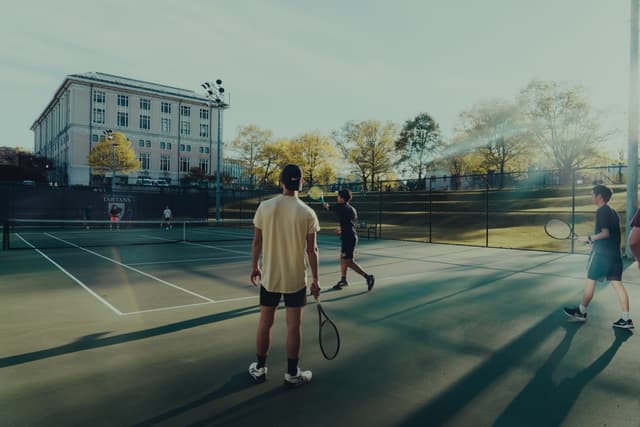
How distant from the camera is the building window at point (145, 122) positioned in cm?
7969

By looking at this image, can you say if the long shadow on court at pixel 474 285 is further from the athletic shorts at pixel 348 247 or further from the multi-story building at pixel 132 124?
the multi-story building at pixel 132 124

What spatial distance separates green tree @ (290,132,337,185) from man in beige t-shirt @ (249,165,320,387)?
53.8 m

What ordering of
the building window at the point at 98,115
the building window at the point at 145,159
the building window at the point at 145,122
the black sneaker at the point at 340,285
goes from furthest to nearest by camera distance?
the building window at the point at 145,122, the building window at the point at 145,159, the building window at the point at 98,115, the black sneaker at the point at 340,285

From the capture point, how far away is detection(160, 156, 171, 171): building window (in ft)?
269

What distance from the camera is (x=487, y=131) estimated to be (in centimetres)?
4694

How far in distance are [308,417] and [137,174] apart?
3200 inches

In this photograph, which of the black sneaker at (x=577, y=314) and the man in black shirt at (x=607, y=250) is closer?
the man in black shirt at (x=607, y=250)

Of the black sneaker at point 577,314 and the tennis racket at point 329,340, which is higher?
the tennis racket at point 329,340

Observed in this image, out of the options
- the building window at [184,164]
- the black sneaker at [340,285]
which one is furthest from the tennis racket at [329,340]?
the building window at [184,164]

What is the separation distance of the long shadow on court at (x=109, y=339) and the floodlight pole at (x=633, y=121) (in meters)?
11.7

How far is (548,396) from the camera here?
150 inches

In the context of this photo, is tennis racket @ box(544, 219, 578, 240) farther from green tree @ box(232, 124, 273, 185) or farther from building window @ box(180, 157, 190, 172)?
building window @ box(180, 157, 190, 172)

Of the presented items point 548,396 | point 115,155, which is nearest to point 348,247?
point 548,396

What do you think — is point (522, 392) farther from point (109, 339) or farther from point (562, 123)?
point (562, 123)
